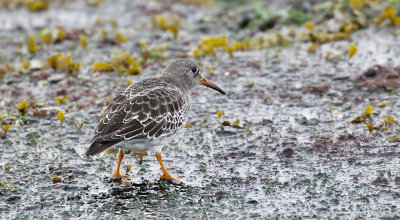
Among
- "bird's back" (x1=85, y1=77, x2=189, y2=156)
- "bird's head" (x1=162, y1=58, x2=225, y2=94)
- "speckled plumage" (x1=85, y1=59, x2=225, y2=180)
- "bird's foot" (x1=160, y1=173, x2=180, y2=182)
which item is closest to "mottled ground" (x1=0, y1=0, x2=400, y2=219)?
"bird's foot" (x1=160, y1=173, x2=180, y2=182)

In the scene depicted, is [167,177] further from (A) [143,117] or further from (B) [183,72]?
(B) [183,72]

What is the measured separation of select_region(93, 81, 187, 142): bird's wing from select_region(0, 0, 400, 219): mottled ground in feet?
2.66

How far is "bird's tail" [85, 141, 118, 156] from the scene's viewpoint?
26.5 ft

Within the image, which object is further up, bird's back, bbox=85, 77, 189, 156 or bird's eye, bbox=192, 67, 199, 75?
bird's eye, bbox=192, 67, 199, 75

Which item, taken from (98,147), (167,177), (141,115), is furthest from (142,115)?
(167,177)

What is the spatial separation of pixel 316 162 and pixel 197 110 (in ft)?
11.4

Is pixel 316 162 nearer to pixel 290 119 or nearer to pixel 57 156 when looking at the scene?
pixel 290 119

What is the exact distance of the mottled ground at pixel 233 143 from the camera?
7852mm

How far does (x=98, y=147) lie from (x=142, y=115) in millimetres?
908

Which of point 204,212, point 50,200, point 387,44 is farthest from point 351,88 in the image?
point 50,200

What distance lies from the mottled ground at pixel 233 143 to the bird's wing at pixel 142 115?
81cm

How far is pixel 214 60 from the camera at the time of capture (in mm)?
14812

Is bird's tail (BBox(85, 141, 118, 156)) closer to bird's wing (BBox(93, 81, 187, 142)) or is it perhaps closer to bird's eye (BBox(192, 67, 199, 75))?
bird's wing (BBox(93, 81, 187, 142))

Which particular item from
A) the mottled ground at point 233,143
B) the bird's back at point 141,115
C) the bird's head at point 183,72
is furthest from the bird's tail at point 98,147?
the bird's head at point 183,72
